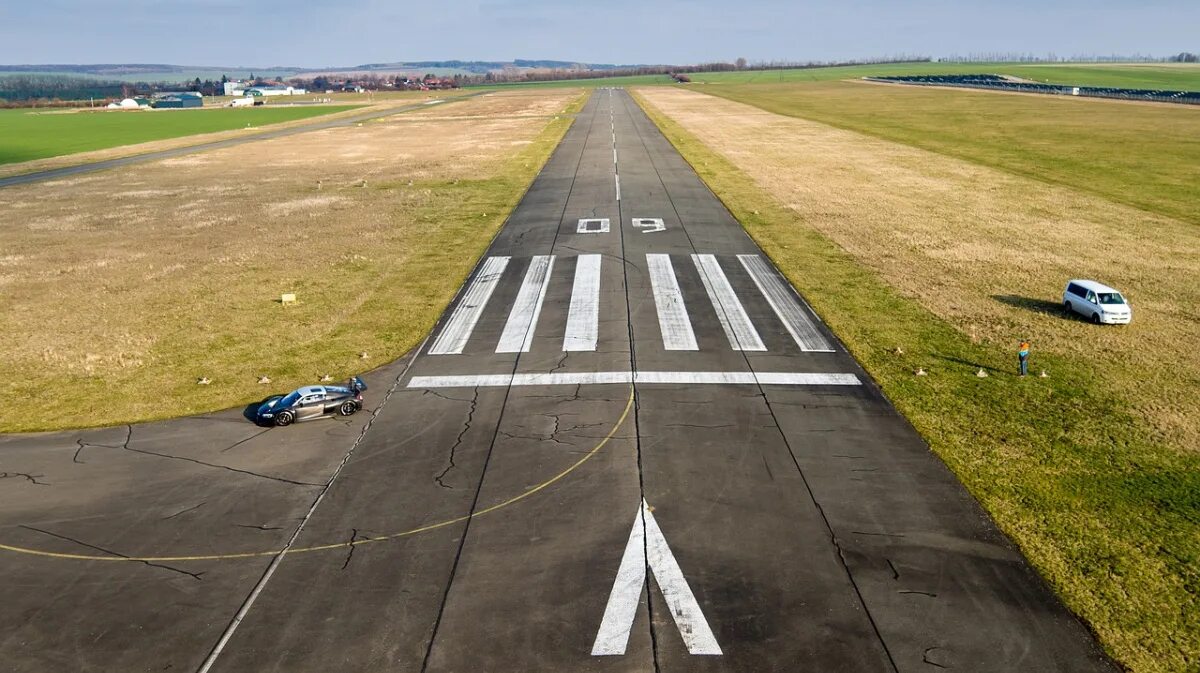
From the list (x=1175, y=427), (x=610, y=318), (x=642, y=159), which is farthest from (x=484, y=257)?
(x=642, y=159)

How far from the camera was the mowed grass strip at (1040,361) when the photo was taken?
51.6ft

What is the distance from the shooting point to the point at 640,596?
15016 millimetres

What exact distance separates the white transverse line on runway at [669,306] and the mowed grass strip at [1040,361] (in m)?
5.93

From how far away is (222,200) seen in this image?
5897 centimetres

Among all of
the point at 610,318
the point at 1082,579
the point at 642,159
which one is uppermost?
the point at 642,159

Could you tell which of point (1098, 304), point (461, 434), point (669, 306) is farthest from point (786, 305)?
point (461, 434)

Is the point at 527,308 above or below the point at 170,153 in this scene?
below

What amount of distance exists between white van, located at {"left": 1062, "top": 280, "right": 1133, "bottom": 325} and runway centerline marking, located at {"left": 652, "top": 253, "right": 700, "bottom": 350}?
16.0m

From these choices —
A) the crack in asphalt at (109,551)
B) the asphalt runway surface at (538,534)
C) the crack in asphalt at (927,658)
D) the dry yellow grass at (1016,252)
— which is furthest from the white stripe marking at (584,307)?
the crack in asphalt at (927,658)

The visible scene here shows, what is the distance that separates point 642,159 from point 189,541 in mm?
62813

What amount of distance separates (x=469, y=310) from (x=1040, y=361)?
73.5 ft

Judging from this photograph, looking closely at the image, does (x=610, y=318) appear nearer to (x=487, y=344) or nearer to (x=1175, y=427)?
(x=487, y=344)

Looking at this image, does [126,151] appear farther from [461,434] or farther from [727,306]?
[461,434]

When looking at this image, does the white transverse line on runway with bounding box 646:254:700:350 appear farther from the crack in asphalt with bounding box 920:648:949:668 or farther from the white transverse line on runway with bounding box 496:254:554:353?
the crack in asphalt with bounding box 920:648:949:668
